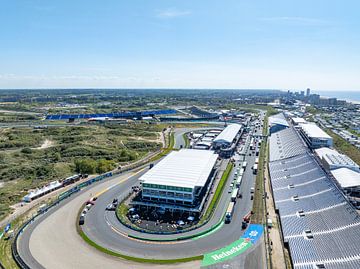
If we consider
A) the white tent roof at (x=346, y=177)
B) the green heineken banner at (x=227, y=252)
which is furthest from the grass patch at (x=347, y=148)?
the green heineken banner at (x=227, y=252)

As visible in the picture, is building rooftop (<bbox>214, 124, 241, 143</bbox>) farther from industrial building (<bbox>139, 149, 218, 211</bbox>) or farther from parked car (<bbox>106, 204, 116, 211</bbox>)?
parked car (<bbox>106, 204, 116, 211</bbox>)

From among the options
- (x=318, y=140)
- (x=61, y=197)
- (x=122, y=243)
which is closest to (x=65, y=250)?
(x=122, y=243)

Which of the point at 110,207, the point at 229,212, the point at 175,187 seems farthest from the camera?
the point at 175,187

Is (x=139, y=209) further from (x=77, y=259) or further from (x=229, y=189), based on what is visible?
(x=229, y=189)

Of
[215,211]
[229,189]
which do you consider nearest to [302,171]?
[229,189]

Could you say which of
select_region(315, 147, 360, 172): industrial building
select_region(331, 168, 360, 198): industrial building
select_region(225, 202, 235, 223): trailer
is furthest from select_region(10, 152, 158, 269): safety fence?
select_region(331, 168, 360, 198): industrial building

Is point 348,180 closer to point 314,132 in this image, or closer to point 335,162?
point 335,162
